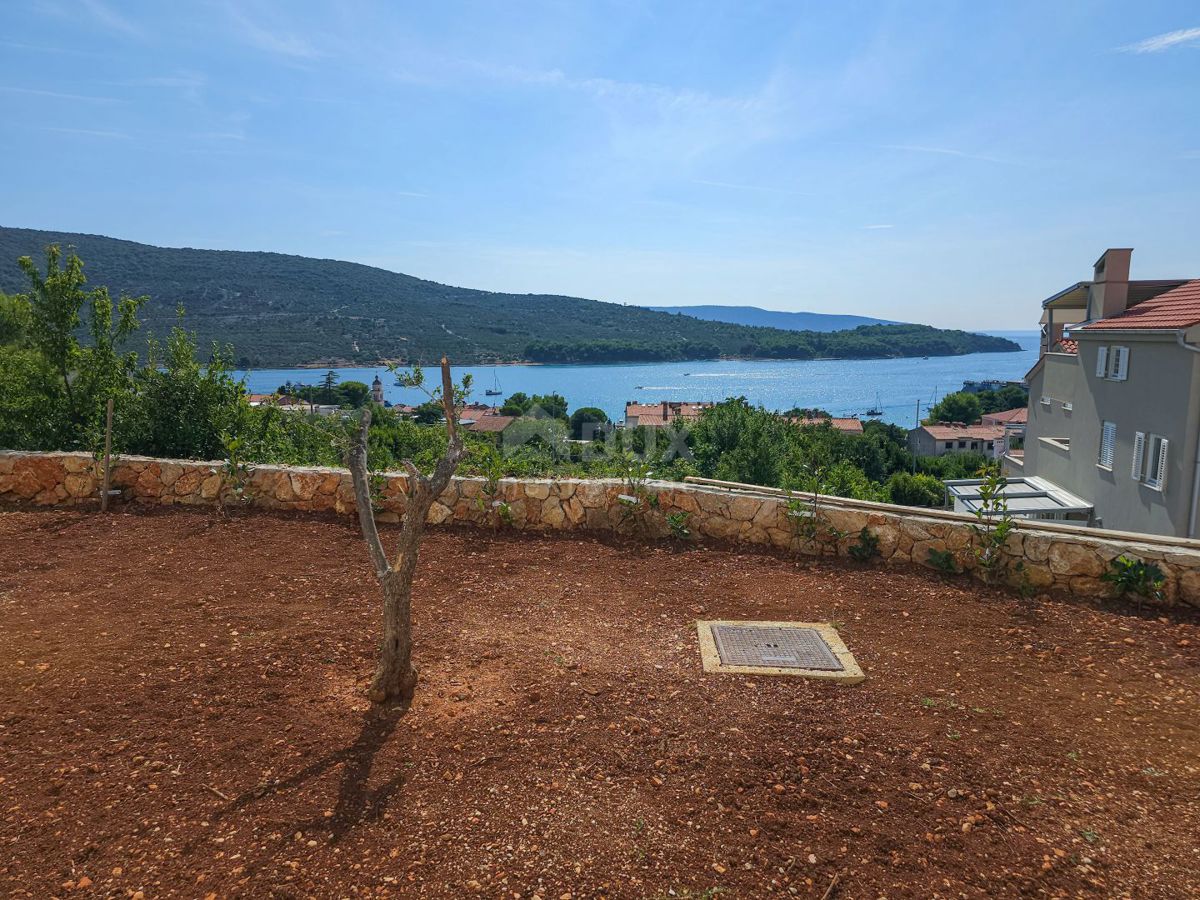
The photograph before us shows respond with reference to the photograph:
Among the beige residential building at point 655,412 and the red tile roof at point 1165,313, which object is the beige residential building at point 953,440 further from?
the red tile roof at point 1165,313

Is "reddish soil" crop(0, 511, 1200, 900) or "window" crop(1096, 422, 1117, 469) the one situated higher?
"window" crop(1096, 422, 1117, 469)

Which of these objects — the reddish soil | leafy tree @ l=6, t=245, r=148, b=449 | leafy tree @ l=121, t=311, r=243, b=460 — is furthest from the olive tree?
leafy tree @ l=6, t=245, r=148, b=449

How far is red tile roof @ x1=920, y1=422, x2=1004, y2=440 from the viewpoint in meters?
59.6

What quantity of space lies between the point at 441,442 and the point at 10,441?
545 centimetres

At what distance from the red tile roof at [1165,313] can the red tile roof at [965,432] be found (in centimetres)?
4845

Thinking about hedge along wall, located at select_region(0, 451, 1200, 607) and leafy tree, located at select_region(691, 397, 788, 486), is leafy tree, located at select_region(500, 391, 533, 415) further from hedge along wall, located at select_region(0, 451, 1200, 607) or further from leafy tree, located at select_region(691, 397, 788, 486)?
hedge along wall, located at select_region(0, 451, 1200, 607)

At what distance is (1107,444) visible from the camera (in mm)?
15516

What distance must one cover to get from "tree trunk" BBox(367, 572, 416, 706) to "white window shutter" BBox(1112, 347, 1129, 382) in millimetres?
16037

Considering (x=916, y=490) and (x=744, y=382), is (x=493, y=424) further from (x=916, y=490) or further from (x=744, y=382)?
(x=744, y=382)

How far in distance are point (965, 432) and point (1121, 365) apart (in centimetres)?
5037

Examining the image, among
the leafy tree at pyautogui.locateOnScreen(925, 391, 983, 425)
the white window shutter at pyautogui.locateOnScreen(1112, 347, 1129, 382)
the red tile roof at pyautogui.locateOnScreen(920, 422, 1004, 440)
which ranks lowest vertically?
the red tile roof at pyautogui.locateOnScreen(920, 422, 1004, 440)

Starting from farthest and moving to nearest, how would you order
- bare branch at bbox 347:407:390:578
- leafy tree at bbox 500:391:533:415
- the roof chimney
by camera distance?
leafy tree at bbox 500:391:533:415 < the roof chimney < bare branch at bbox 347:407:390:578

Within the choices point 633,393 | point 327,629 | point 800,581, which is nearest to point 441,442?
point 327,629

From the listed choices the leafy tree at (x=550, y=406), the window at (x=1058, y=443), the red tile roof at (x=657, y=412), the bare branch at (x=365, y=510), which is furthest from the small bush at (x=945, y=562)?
the leafy tree at (x=550, y=406)
